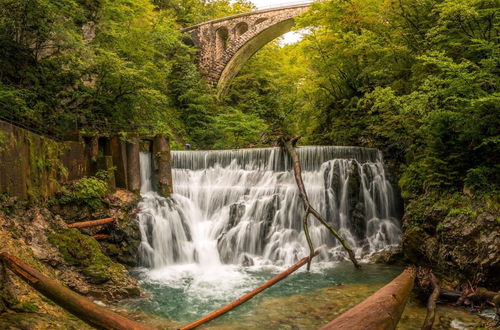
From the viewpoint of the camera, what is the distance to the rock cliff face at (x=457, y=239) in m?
6.05

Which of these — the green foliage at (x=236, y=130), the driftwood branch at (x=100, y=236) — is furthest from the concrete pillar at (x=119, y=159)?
the green foliage at (x=236, y=130)

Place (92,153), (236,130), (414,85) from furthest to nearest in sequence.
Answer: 1. (236,130)
2. (414,85)
3. (92,153)

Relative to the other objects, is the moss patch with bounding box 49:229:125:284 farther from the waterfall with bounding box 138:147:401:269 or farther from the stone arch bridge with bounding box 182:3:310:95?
the stone arch bridge with bounding box 182:3:310:95

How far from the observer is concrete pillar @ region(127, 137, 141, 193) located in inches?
376

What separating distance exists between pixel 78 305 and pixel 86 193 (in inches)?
251

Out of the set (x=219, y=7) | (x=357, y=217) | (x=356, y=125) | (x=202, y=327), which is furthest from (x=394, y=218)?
(x=219, y=7)

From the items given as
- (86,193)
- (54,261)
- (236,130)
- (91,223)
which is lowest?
(54,261)

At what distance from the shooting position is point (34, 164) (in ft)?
21.5

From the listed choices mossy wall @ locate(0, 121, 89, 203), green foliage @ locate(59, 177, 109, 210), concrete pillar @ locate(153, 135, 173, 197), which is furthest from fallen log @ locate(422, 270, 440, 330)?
concrete pillar @ locate(153, 135, 173, 197)

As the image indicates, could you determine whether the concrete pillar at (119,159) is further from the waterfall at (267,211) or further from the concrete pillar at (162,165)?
the concrete pillar at (162,165)

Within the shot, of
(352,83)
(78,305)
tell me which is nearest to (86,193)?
(78,305)

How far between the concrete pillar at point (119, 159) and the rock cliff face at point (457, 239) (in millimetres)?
7650

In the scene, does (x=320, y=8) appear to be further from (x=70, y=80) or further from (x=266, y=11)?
(x=266, y=11)

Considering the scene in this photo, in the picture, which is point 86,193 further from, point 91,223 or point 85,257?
point 85,257
